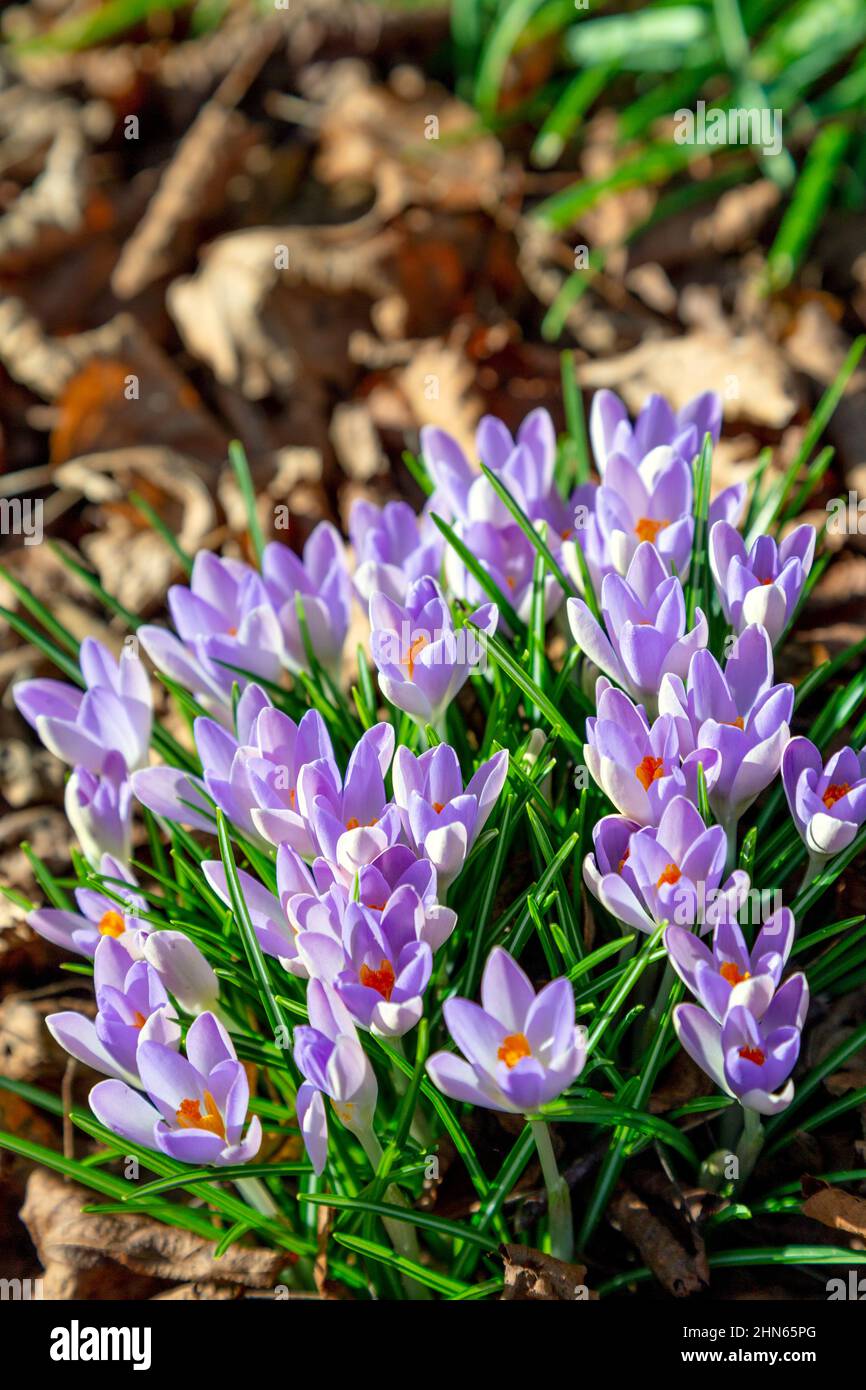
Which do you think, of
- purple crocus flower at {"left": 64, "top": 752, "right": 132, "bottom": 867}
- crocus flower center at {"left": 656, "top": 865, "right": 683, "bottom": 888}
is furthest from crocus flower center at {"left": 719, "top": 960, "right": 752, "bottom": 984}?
purple crocus flower at {"left": 64, "top": 752, "right": 132, "bottom": 867}

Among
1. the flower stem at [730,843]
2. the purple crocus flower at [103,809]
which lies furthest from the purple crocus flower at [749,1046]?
the purple crocus flower at [103,809]

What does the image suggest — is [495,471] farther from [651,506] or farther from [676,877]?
[676,877]

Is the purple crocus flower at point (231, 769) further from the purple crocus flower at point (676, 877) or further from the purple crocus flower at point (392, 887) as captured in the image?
the purple crocus flower at point (676, 877)

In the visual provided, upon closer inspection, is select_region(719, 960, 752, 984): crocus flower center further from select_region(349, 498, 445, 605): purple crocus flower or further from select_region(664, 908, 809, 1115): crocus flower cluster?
select_region(349, 498, 445, 605): purple crocus flower

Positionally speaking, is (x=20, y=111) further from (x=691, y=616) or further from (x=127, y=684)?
(x=691, y=616)

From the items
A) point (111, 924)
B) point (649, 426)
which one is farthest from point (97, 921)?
point (649, 426)
